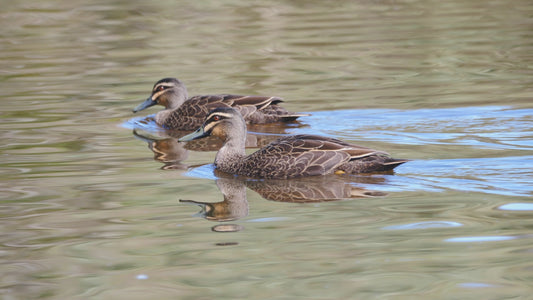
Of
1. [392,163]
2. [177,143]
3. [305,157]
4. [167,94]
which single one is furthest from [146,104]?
[392,163]

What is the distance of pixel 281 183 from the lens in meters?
9.73

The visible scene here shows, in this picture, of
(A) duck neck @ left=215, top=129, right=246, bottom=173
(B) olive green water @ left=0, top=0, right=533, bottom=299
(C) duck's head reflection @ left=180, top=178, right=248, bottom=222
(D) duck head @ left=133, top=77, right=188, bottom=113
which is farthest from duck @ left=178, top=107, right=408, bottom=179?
(D) duck head @ left=133, top=77, right=188, bottom=113

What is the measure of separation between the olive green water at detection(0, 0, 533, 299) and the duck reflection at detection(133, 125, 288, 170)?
62mm

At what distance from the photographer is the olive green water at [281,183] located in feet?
22.0

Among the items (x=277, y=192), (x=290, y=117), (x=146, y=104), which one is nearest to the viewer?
(x=277, y=192)

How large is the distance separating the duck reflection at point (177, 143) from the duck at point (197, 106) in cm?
16

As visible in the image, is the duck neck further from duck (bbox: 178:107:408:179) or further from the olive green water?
the olive green water

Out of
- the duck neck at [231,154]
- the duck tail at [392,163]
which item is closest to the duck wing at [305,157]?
the duck tail at [392,163]

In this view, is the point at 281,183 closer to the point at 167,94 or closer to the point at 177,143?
the point at 177,143

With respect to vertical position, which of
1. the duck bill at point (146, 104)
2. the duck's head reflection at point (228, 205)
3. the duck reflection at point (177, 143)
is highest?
the duck bill at point (146, 104)

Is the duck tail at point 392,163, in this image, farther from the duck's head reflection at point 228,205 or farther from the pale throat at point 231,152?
the pale throat at point 231,152

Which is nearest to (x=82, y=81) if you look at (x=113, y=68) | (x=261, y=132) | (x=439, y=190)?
(x=113, y=68)

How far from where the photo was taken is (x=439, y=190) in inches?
351

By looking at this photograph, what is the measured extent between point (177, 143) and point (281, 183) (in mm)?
3324
